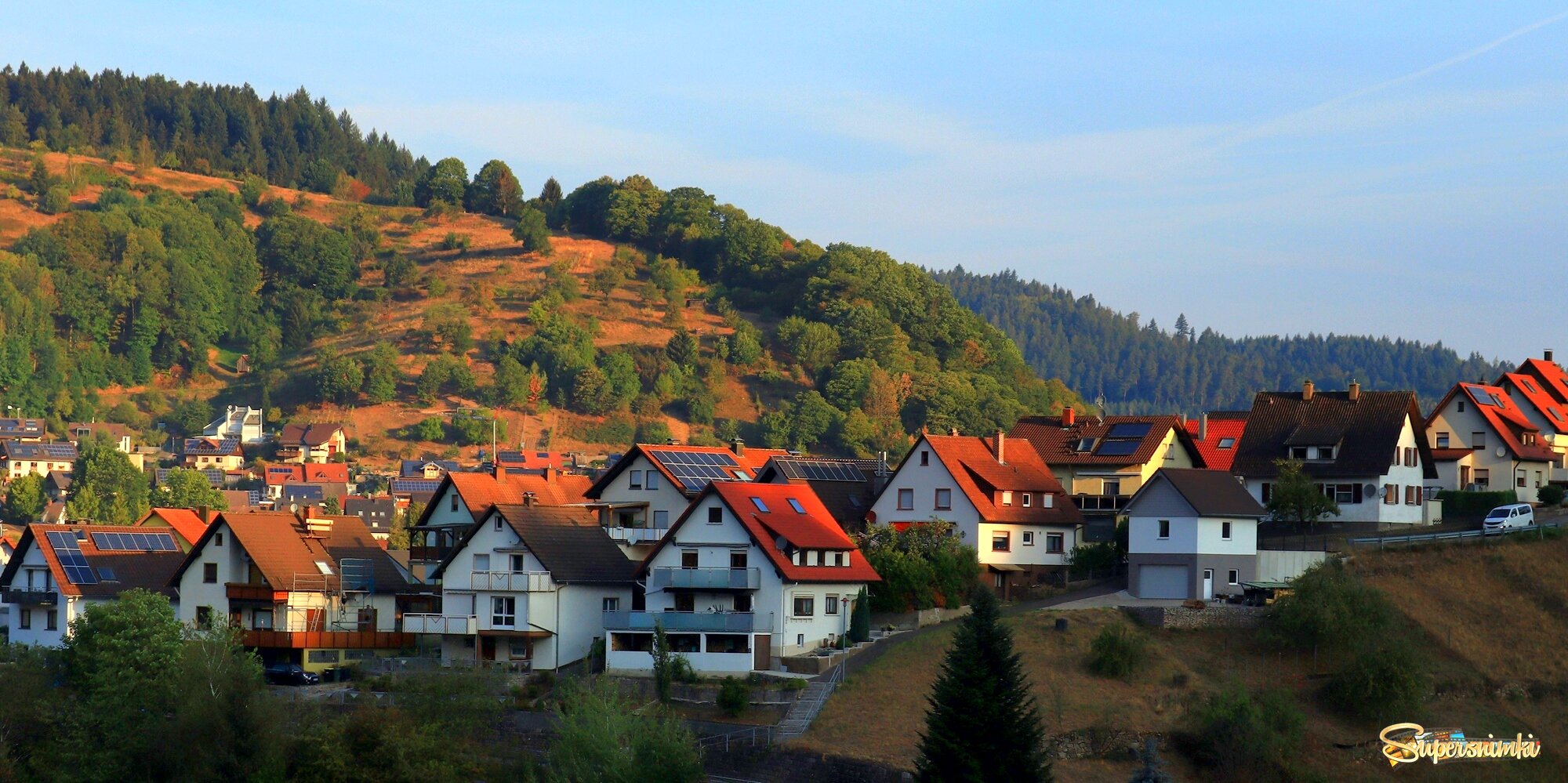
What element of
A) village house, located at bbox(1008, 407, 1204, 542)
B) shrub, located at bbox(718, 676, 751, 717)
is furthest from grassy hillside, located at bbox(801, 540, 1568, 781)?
village house, located at bbox(1008, 407, 1204, 542)

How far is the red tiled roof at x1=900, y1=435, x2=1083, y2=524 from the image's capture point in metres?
67.5

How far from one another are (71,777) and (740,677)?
719 inches

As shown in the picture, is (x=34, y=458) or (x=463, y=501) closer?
(x=463, y=501)

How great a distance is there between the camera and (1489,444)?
76.2 metres

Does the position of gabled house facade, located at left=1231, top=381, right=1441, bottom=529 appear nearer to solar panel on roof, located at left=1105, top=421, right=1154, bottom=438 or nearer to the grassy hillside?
solar panel on roof, located at left=1105, top=421, right=1154, bottom=438

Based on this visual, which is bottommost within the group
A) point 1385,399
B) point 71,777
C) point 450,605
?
point 71,777

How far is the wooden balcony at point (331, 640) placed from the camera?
64.0 metres

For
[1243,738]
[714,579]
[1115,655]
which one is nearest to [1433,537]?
[1115,655]

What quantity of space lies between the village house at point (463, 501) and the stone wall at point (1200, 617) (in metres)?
21.0

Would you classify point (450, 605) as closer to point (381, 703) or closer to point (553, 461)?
point (381, 703)

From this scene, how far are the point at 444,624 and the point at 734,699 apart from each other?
Answer: 1269 cm

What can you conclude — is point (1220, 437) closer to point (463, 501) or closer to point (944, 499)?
point (944, 499)

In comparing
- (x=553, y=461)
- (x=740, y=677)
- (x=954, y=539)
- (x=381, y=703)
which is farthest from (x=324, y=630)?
(x=553, y=461)

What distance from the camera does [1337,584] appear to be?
56938 mm
